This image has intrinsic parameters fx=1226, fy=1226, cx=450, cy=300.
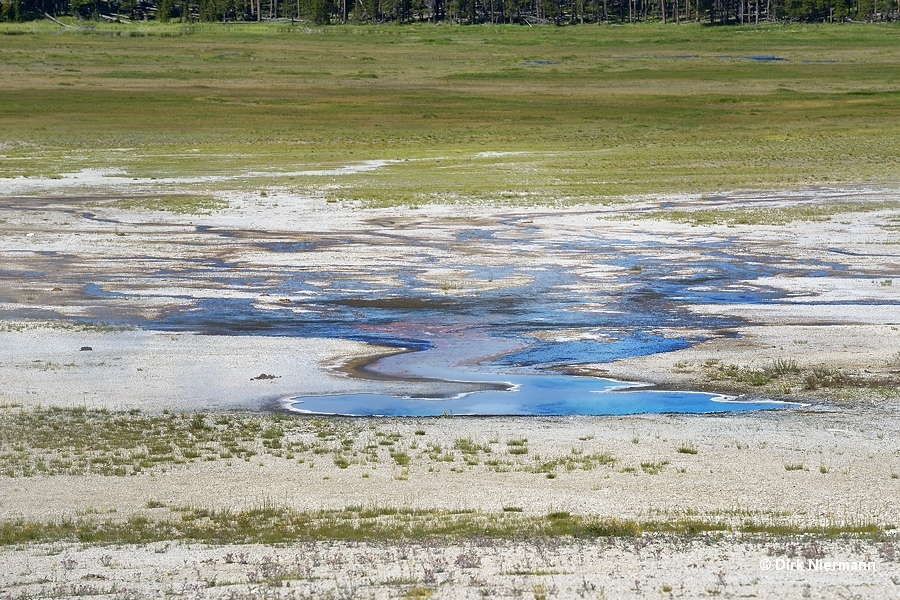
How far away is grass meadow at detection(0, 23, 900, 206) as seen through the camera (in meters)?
60.7

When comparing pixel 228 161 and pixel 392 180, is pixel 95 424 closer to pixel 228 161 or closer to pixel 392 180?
pixel 392 180

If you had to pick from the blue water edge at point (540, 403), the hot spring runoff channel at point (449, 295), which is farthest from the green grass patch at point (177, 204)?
the blue water edge at point (540, 403)

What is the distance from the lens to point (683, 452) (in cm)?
1906

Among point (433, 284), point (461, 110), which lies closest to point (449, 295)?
point (433, 284)

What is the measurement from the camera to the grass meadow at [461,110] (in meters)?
60.7

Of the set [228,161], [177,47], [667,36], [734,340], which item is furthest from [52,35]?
[734,340]

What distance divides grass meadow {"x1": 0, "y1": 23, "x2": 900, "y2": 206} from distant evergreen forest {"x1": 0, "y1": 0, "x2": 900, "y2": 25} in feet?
65.7

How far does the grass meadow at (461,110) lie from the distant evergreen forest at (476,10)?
789 inches

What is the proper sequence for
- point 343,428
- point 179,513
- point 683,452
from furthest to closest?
1. point 343,428
2. point 683,452
3. point 179,513

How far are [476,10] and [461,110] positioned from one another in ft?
357

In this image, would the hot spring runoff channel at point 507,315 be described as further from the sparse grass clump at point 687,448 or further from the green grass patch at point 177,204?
the green grass patch at point 177,204

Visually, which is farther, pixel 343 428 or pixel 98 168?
pixel 98 168

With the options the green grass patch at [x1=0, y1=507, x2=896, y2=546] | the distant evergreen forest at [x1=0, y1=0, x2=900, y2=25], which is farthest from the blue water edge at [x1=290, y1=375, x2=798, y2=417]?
the distant evergreen forest at [x1=0, y1=0, x2=900, y2=25]

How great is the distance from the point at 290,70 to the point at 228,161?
179ft
